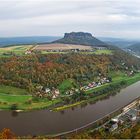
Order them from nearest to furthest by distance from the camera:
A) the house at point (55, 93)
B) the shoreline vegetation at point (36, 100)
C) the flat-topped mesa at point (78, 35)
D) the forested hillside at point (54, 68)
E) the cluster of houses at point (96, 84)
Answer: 1. the shoreline vegetation at point (36, 100)
2. the house at point (55, 93)
3. the forested hillside at point (54, 68)
4. the cluster of houses at point (96, 84)
5. the flat-topped mesa at point (78, 35)

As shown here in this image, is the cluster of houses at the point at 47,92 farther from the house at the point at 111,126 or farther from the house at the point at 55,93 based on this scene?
the house at the point at 111,126

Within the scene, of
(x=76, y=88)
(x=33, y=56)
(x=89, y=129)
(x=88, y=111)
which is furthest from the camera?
(x=33, y=56)

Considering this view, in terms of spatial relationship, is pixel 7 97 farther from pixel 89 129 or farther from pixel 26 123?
pixel 89 129

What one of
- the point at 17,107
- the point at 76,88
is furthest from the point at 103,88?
the point at 17,107

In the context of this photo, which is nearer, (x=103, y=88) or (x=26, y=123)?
(x=26, y=123)

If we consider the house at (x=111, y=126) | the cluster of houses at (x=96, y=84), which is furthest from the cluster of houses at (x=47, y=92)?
the house at (x=111, y=126)

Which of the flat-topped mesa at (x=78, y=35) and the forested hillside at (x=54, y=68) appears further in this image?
the flat-topped mesa at (x=78, y=35)
